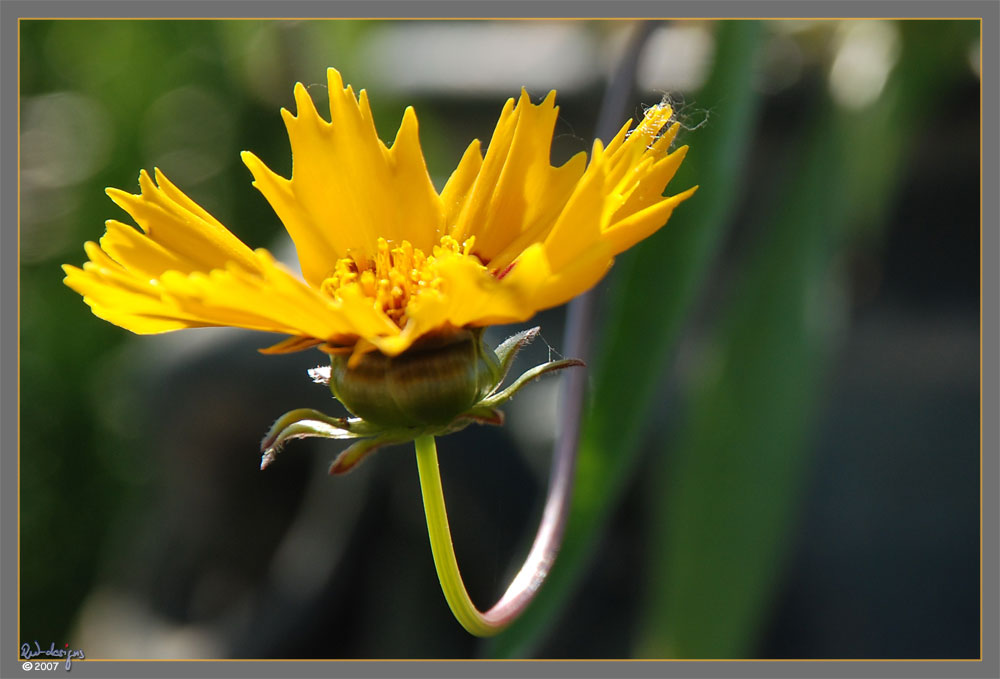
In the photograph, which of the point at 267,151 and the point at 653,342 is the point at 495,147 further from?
the point at 267,151

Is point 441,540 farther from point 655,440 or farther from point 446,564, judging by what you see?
point 655,440

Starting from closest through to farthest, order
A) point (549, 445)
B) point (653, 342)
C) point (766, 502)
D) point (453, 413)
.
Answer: point (453, 413) < point (653, 342) < point (766, 502) < point (549, 445)

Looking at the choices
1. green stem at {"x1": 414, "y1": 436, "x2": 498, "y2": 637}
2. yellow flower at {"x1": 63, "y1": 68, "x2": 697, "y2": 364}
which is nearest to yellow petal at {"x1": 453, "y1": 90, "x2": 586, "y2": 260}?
yellow flower at {"x1": 63, "y1": 68, "x2": 697, "y2": 364}

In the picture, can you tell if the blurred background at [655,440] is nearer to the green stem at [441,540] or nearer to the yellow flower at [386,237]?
the yellow flower at [386,237]

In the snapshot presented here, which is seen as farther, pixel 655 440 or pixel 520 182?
pixel 655 440

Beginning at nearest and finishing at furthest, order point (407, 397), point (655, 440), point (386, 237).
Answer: point (407, 397), point (386, 237), point (655, 440)

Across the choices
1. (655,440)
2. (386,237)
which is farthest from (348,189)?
(655,440)
